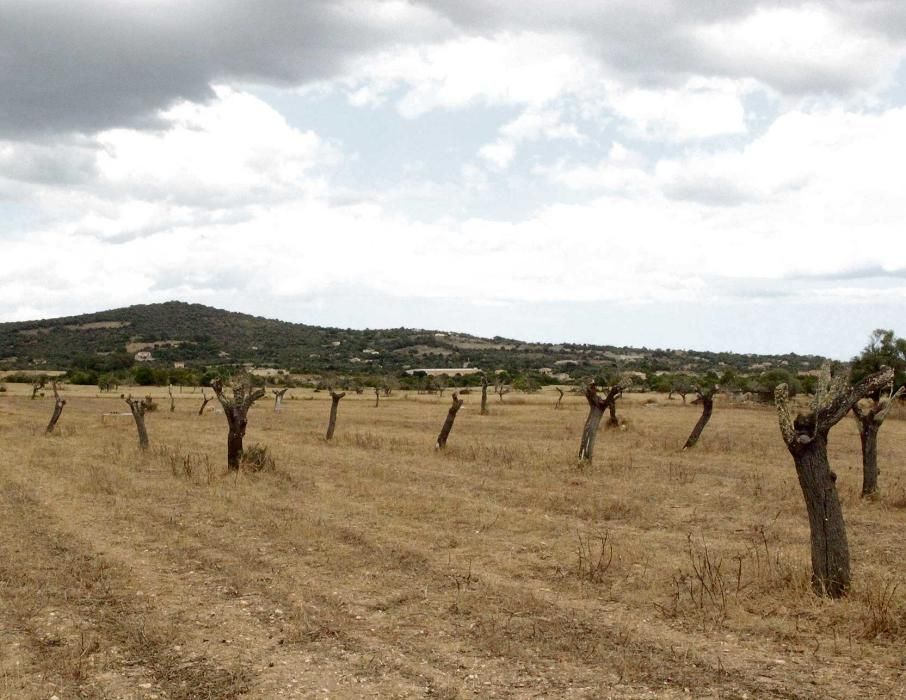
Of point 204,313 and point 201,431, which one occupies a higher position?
point 204,313

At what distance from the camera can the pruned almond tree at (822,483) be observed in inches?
400

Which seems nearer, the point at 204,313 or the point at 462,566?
the point at 462,566

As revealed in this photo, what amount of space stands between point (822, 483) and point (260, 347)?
139 metres

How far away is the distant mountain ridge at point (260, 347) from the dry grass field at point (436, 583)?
9229cm

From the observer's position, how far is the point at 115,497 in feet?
58.0

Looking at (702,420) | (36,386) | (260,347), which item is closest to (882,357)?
(702,420)

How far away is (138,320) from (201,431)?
12314cm

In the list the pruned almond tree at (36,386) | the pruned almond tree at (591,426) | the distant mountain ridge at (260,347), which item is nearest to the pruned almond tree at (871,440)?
the pruned almond tree at (591,426)

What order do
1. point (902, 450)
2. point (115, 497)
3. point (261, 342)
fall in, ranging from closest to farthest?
1. point (115, 497)
2. point (902, 450)
3. point (261, 342)

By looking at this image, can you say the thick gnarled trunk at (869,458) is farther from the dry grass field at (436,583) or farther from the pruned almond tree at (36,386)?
the pruned almond tree at (36,386)

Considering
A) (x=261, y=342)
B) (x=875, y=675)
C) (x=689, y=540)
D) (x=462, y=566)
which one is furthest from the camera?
(x=261, y=342)

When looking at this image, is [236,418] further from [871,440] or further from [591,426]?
[871,440]

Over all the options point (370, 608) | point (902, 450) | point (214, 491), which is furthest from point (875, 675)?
point (902, 450)

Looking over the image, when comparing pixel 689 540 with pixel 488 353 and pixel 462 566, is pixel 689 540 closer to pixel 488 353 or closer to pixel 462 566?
pixel 462 566
